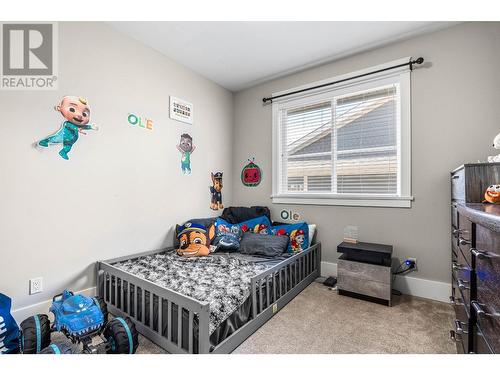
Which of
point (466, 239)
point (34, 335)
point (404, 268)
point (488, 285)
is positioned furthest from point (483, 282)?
point (34, 335)

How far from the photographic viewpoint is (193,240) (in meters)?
2.46

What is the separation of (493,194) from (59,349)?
2419mm

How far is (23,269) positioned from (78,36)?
6.09 feet

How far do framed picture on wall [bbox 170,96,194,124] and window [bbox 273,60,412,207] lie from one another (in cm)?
109

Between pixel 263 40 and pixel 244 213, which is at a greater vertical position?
pixel 263 40

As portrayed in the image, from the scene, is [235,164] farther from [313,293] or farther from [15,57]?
[15,57]

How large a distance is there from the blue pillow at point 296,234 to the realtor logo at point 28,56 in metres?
2.45

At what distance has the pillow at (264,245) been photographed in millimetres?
2470

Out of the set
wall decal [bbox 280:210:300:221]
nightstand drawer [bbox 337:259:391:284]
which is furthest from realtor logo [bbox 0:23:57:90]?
nightstand drawer [bbox 337:259:391:284]

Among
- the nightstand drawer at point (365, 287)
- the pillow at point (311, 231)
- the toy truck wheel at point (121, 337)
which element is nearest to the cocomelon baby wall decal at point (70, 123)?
the toy truck wheel at point (121, 337)

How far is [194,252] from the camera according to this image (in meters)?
2.39

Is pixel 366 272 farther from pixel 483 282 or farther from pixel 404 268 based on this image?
pixel 483 282

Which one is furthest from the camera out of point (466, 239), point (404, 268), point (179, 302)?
point (404, 268)
